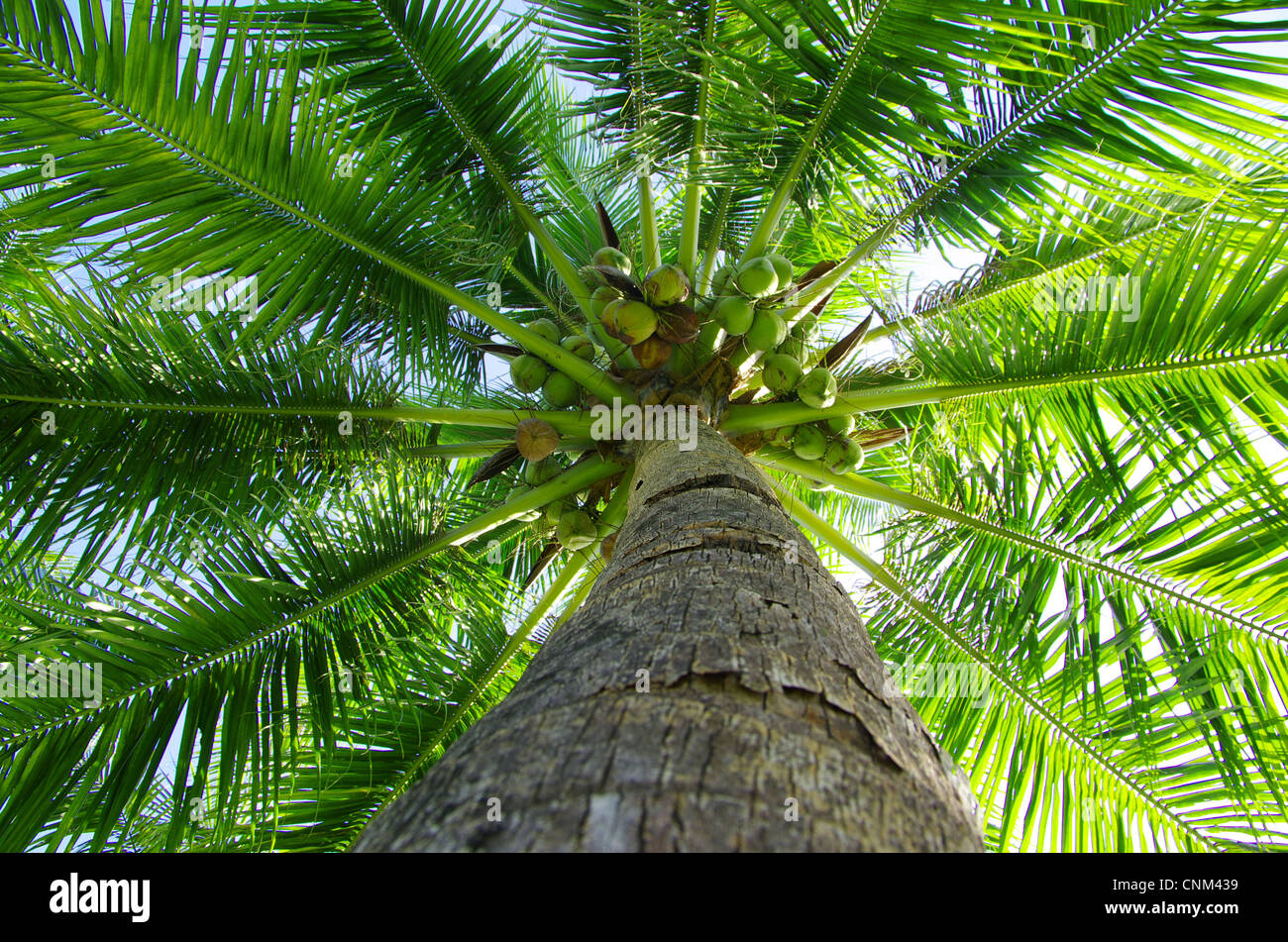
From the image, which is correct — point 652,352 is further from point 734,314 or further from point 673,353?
point 734,314

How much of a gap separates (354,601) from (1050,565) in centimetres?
266

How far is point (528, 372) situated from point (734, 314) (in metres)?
0.91

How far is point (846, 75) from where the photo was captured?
3002 millimetres

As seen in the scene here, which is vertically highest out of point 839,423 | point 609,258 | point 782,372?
point 609,258

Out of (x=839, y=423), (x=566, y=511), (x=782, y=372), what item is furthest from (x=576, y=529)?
(x=839, y=423)

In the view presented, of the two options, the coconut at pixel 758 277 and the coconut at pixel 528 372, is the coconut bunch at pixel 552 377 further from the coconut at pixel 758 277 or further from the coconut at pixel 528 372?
the coconut at pixel 758 277

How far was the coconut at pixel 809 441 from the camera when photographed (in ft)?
10.7

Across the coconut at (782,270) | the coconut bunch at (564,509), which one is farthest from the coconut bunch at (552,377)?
the coconut at (782,270)

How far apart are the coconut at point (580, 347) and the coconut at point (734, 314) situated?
2.39ft

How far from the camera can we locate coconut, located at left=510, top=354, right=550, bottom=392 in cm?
335

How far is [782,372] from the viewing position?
309 centimetres

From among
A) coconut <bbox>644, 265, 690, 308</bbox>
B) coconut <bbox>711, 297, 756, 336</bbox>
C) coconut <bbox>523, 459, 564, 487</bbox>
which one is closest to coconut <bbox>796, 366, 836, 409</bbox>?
coconut <bbox>711, 297, 756, 336</bbox>

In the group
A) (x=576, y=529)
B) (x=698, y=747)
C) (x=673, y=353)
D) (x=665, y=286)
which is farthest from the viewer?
(x=576, y=529)
